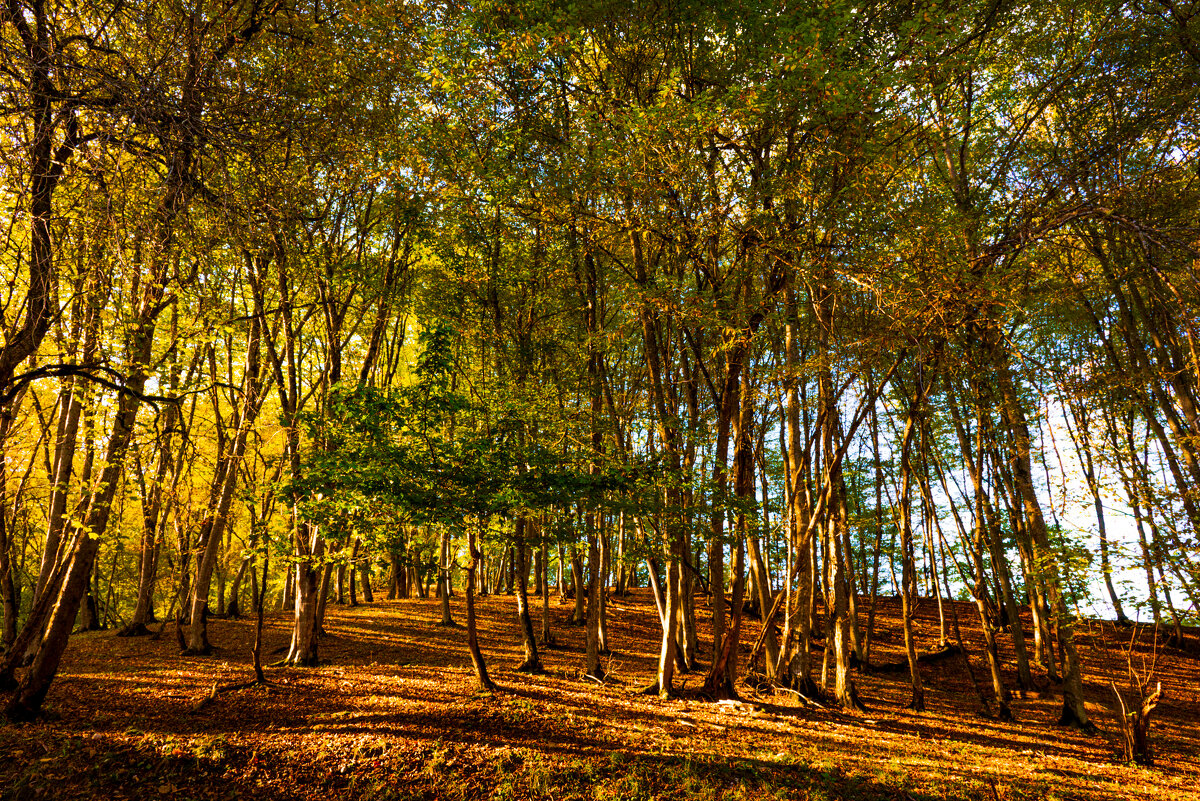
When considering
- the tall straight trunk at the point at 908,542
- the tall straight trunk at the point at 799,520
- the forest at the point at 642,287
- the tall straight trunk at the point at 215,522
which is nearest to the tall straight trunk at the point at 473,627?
the forest at the point at 642,287

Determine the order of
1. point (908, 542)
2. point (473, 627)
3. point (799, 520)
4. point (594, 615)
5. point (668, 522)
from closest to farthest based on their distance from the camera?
point (668, 522)
point (473, 627)
point (799, 520)
point (594, 615)
point (908, 542)

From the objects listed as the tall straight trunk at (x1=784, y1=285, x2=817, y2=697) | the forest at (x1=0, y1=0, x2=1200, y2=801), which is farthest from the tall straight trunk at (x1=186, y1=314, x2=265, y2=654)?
the tall straight trunk at (x1=784, y1=285, x2=817, y2=697)

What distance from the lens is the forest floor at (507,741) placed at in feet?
20.2

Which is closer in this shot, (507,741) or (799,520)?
(507,741)

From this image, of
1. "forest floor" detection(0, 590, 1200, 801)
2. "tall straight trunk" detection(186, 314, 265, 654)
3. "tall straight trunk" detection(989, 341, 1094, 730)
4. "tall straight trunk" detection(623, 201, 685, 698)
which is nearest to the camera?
"forest floor" detection(0, 590, 1200, 801)

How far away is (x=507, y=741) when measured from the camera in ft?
23.8

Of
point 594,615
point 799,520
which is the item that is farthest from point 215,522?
point 799,520

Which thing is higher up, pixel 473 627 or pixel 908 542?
pixel 908 542

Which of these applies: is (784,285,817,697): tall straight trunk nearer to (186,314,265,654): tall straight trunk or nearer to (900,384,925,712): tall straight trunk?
(900,384,925,712): tall straight trunk

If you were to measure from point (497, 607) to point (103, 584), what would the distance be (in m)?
17.0

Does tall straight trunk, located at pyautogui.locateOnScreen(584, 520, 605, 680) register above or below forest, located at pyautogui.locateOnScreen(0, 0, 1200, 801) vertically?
below

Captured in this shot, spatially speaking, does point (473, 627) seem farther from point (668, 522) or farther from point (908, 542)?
point (908, 542)

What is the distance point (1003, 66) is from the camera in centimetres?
1023

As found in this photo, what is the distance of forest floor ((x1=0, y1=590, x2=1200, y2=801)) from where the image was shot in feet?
20.2
